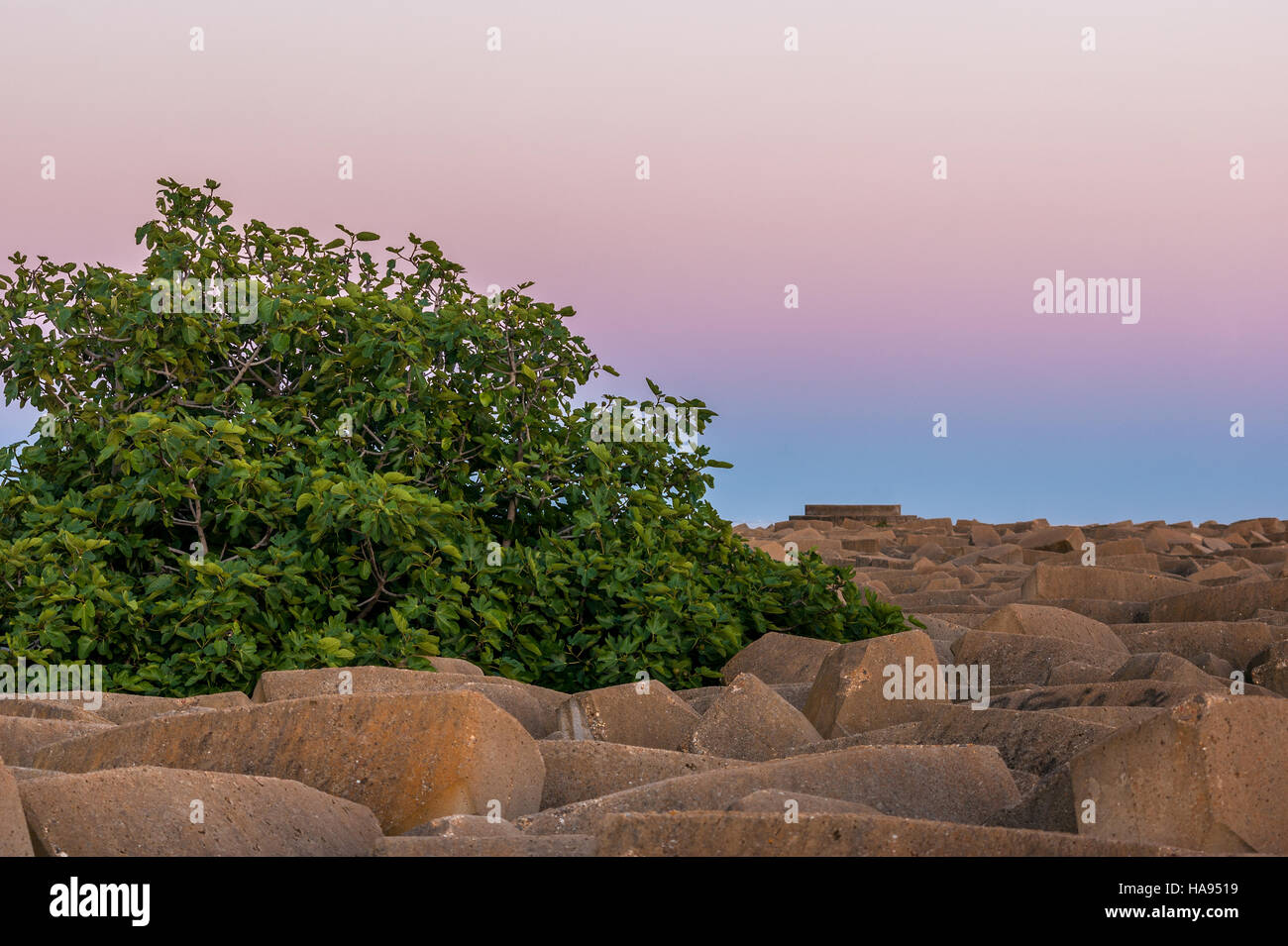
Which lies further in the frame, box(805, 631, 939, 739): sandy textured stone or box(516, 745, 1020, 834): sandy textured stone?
box(805, 631, 939, 739): sandy textured stone

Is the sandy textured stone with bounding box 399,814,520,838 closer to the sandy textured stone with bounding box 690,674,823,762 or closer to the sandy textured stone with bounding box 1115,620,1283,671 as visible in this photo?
the sandy textured stone with bounding box 690,674,823,762

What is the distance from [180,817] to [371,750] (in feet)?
2.21

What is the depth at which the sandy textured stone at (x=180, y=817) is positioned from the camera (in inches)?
110

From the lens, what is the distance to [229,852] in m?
2.84

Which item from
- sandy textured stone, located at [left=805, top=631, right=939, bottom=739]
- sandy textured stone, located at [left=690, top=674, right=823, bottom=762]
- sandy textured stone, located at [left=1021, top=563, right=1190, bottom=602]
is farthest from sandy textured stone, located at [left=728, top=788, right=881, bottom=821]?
sandy textured stone, located at [left=1021, top=563, right=1190, bottom=602]

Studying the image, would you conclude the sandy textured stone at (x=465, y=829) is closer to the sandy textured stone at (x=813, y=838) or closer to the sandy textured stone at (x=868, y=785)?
the sandy textured stone at (x=868, y=785)

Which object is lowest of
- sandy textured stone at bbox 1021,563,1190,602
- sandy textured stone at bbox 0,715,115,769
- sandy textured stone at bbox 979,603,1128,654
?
sandy textured stone at bbox 0,715,115,769

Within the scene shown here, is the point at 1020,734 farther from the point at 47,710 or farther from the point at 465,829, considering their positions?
the point at 47,710

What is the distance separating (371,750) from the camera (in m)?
3.49

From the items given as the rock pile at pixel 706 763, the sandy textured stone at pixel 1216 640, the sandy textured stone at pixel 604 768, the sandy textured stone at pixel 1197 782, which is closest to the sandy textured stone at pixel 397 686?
the rock pile at pixel 706 763

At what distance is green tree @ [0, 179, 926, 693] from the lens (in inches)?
232
